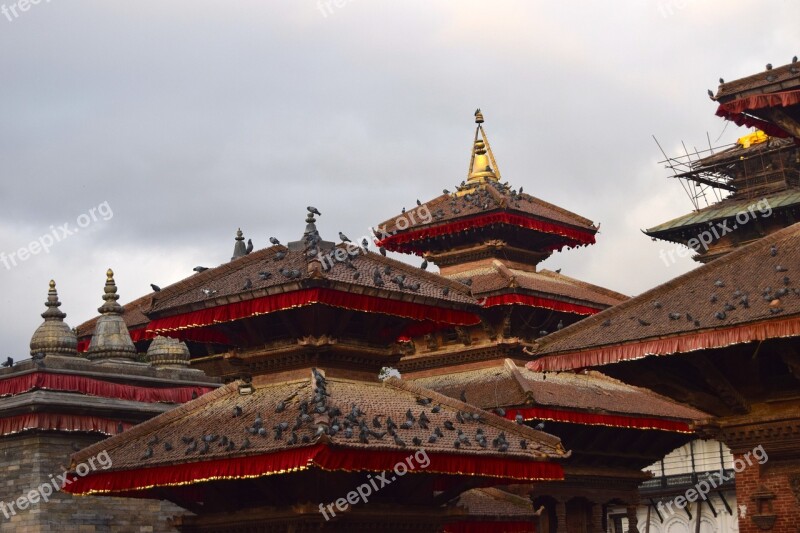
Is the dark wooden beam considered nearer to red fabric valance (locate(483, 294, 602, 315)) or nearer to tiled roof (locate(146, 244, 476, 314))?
tiled roof (locate(146, 244, 476, 314))

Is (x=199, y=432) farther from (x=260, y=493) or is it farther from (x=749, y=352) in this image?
(x=749, y=352)

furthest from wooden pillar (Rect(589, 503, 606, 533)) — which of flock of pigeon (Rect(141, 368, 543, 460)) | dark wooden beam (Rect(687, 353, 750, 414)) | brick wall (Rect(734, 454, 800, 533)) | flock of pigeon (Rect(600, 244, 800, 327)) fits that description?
flock of pigeon (Rect(600, 244, 800, 327))

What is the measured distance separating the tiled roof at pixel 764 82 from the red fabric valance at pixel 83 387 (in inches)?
563

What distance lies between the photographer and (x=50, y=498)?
24.6m

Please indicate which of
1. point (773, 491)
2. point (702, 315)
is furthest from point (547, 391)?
point (702, 315)

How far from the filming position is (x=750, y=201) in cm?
4647

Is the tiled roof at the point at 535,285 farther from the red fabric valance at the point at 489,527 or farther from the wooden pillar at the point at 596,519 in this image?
the red fabric valance at the point at 489,527

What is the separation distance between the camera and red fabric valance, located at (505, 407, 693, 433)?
82.0 ft

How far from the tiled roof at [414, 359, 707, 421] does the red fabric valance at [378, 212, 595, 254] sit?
3635mm

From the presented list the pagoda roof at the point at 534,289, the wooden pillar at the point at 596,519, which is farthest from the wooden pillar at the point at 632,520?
the pagoda roof at the point at 534,289

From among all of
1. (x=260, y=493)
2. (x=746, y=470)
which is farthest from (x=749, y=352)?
(x=260, y=493)

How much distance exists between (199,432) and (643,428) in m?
12.1

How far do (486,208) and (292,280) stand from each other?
1195 centimetres

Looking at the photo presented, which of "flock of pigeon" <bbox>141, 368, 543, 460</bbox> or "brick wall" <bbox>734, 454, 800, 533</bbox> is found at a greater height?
"flock of pigeon" <bbox>141, 368, 543, 460</bbox>
